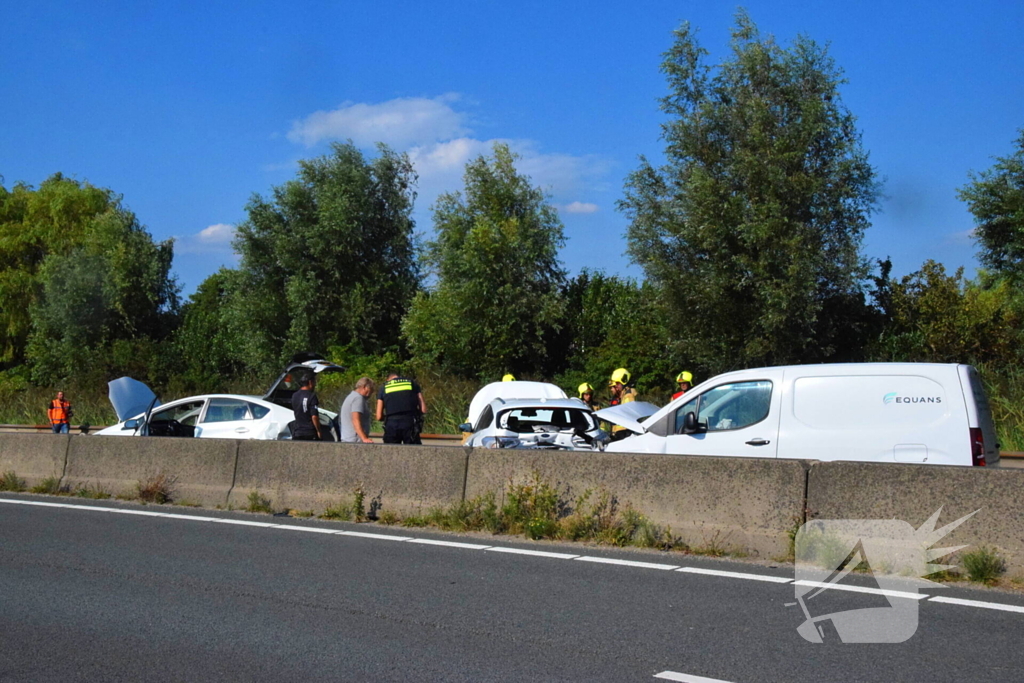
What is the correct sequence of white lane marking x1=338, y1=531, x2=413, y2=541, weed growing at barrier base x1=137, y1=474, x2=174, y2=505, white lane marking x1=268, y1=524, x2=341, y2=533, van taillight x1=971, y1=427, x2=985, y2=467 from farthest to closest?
weed growing at barrier base x1=137, y1=474, x2=174, y2=505, white lane marking x1=268, y1=524, x2=341, y2=533, white lane marking x1=338, y1=531, x2=413, y2=541, van taillight x1=971, y1=427, x2=985, y2=467

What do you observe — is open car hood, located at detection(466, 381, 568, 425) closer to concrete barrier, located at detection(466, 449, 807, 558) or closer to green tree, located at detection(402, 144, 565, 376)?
concrete barrier, located at detection(466, 449, 807, 558)

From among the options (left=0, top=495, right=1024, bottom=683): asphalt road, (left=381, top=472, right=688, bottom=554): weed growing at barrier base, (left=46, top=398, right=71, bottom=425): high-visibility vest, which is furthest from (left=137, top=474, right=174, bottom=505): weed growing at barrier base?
(left=46, top=398, right=71, bottom=425): high-visibility vest

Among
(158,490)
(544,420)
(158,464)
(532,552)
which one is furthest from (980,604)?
(158,464)

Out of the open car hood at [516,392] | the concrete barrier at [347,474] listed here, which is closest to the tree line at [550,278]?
the open car hood at [516,392]

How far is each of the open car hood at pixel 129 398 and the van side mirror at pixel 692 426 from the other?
8.12 m

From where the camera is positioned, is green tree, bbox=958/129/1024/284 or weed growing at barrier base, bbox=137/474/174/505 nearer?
weed growing at barrier base, bbox=137/474/174/505

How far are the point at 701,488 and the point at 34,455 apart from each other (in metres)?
10.1

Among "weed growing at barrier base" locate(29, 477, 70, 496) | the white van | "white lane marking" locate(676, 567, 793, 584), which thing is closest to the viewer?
"white lane marking" locate(676, 567, 793, 584)

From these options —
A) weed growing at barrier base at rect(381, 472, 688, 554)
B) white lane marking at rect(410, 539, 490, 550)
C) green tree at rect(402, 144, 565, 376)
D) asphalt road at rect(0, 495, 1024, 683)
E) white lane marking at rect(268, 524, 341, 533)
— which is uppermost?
green tree at rect(402, 144, 565, 376)

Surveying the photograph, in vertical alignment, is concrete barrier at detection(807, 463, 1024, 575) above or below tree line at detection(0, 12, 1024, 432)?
below

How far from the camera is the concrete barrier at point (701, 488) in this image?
26.3 ft

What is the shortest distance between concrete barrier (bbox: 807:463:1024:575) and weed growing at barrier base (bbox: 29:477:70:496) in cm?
1015

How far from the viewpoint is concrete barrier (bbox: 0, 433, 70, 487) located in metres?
13.9

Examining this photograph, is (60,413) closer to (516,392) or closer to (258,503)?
(516,392)
